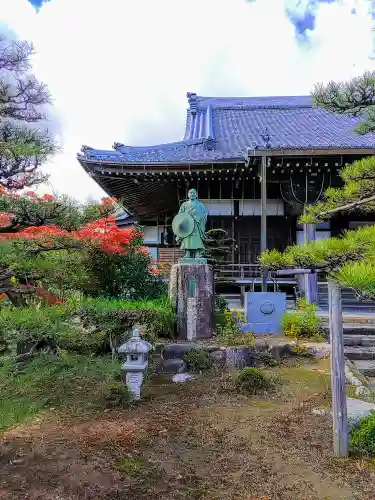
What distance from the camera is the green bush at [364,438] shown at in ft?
10.3

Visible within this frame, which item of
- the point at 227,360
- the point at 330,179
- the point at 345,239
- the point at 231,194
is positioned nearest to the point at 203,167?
the point at 231,194

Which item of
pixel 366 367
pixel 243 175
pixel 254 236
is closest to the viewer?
pixel 366 367

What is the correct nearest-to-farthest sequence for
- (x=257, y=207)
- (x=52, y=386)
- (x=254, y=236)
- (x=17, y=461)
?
1. (x=17, y=461)
2. (x=52, y=386)
3. (x=257, y=207)
4. (x=254, y=236)

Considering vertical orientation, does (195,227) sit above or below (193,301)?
above

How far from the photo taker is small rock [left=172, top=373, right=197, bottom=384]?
5.54 m

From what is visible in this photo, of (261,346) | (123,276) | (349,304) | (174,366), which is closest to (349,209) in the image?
(174,366)

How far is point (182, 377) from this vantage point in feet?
18.4

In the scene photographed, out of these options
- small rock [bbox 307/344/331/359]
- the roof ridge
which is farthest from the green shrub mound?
the roof ridge

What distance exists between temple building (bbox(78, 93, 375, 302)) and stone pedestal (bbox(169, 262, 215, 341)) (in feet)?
8.63

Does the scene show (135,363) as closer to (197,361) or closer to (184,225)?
(197,361)

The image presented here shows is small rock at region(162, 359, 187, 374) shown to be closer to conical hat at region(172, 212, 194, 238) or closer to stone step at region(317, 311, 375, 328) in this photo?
conical hat at region(172, 212, 194, 238)

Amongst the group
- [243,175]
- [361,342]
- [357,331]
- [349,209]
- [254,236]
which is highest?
[243,175]

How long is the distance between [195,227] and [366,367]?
148 inches

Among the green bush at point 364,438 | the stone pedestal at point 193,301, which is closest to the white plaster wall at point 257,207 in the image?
Result: the stone pedestal at point 193,301
